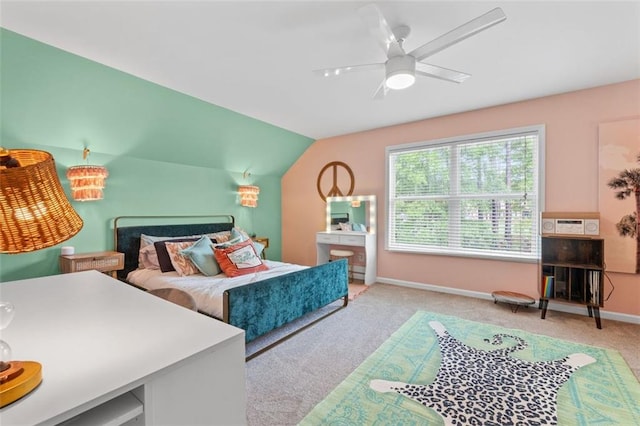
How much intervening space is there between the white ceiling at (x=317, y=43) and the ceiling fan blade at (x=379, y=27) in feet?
0.53

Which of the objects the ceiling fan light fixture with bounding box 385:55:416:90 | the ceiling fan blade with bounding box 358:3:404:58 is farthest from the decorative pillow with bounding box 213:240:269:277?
the ceiling fan blade with bounding box 358:3:404:58

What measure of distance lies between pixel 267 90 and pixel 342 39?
1225mm

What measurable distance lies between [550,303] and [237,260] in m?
3.89

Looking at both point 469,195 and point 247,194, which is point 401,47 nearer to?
point 469,195

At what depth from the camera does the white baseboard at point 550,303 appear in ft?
10.3

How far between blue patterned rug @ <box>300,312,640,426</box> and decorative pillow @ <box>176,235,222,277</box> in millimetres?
1944

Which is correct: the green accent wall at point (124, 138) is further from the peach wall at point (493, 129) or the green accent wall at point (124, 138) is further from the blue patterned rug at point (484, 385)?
the blue patterned rug at point (484, 385)

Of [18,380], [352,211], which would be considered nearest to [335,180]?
[352,211]

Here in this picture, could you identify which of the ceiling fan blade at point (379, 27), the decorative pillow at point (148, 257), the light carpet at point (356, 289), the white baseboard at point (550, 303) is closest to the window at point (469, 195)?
the white baseboard at point (550, 303)

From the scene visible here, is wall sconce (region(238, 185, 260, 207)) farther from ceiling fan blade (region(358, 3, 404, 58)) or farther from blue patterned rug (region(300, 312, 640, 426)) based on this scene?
ceiling fan blade (region(358, 3, 404, 58))

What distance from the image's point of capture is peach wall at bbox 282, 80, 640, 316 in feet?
10.5

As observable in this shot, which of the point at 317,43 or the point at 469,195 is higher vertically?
the point at 317,43

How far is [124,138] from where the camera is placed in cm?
350

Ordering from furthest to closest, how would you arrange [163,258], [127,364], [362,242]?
[362,242], [163,258], [127,364]
